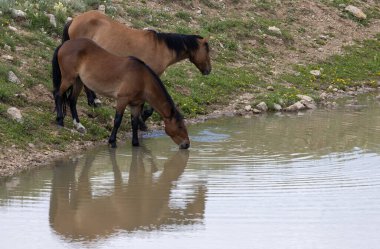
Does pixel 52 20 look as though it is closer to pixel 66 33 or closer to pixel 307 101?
pixel 66 33

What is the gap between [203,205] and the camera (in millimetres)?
10242

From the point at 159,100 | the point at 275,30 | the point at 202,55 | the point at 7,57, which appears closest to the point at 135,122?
the point at 159,100

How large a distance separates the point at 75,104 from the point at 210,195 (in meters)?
4.15

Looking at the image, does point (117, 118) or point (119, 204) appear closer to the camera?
point (119, 204)

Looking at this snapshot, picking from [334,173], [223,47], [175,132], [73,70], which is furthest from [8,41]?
[334,173]

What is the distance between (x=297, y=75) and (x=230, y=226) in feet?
36.1

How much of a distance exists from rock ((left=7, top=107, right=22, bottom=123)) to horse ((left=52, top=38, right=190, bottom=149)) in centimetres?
82

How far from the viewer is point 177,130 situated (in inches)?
542

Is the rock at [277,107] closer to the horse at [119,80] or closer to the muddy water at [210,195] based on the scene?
the muddy water at [210,195]

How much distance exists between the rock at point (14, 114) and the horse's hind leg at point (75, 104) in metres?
0.94

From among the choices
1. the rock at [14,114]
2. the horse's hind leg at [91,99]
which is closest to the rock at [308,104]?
the horse's hind leg at [91,99]

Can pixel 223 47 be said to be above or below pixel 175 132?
above

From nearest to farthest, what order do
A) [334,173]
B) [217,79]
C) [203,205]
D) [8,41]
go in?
[203,205] < [334,173] < [8,41] < [217,79]

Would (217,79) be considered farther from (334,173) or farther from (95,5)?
(334,173)
